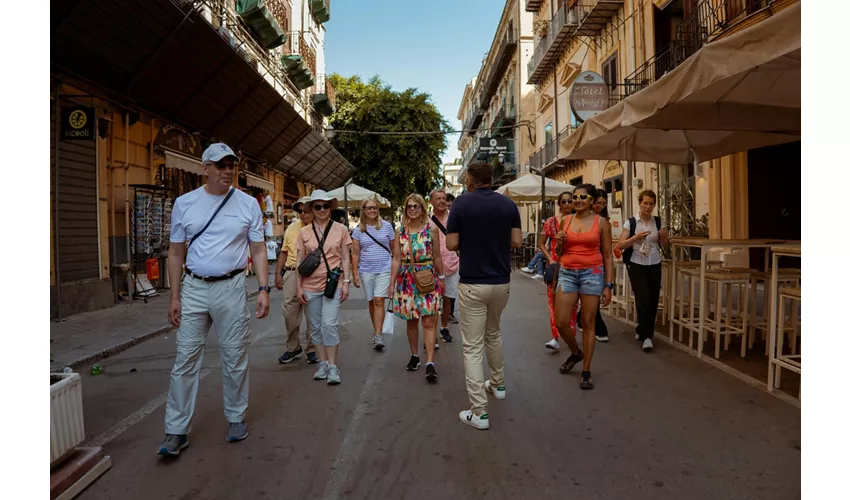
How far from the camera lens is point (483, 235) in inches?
163

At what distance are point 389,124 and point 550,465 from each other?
96.9 ft

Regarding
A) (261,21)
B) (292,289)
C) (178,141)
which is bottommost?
(292,289)

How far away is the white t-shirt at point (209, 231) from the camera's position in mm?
3773

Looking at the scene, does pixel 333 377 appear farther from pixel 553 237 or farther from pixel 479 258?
pixel 553 237

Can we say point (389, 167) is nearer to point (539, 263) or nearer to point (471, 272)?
point (539, 263)

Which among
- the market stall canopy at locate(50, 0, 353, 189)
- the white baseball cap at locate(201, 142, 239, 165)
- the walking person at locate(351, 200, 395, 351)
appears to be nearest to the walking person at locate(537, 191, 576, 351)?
the walking person at locate(351, 200, 395, 351)

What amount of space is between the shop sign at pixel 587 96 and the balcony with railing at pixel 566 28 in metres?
6.08

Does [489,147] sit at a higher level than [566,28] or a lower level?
lower

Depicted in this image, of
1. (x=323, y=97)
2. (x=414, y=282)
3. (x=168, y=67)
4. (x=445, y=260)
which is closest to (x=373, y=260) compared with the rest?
(x=445, y=260)

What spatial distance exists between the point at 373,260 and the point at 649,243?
10.6 feet

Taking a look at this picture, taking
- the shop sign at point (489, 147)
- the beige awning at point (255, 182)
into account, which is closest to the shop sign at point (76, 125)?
the beige awning at point (255, 182)

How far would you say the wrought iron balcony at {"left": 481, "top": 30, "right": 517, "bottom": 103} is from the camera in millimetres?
34750

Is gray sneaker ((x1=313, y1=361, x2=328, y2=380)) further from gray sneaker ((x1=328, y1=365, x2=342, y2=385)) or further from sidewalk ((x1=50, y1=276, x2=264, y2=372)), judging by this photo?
sidewalk ((x1=50, y1=276, x2=264, y2=372))

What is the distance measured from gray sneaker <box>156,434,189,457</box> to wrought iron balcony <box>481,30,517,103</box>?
1339 inches
